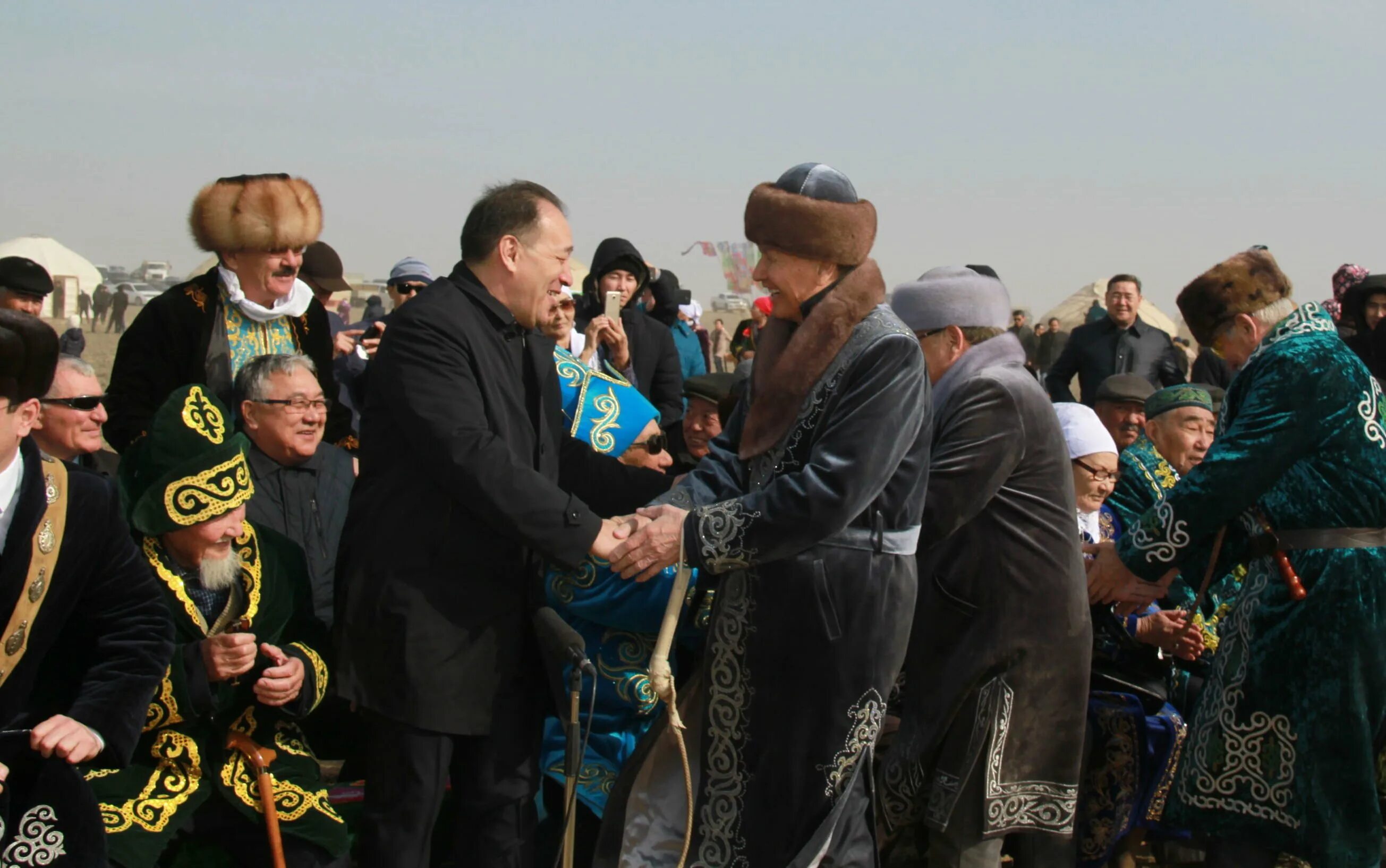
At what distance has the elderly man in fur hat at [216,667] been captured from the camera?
371 cm

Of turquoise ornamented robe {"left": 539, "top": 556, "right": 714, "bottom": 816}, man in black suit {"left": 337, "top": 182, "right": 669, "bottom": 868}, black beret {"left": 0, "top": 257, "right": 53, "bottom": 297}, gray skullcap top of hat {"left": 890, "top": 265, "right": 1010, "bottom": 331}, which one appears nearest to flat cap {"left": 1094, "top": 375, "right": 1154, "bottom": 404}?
gray skullcap top of hat {"left": 890, "top": 265, "right": 1010, "bottom": 331}

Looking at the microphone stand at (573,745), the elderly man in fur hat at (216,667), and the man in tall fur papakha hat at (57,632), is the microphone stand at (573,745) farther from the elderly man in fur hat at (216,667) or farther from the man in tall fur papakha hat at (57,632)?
the elderly man in fur hat at (216,667)

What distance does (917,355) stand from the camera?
315cm

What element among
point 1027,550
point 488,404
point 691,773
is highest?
point 488,404

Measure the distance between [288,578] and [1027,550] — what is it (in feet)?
6.85

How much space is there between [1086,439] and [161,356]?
3.21m

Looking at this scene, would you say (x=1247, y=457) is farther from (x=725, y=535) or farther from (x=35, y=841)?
(x=35, y=841)

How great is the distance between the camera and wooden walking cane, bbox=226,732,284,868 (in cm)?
377

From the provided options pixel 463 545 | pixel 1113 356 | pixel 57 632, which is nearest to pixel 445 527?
pixel 463 545

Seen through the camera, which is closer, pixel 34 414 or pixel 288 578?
pixel 34 414

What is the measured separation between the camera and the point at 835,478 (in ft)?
9.85

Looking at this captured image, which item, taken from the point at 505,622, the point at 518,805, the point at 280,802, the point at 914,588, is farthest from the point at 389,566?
the point at 914,588

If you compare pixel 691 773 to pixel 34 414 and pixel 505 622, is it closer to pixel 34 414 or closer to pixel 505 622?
pixel 505 622

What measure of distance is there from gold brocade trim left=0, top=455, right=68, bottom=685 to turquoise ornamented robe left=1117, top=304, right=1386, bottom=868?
9.28ft
